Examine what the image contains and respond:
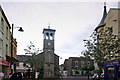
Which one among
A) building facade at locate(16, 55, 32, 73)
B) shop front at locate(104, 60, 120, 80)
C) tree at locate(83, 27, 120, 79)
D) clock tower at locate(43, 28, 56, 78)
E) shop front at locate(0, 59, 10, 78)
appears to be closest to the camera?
tree at locate(83, 27, 120, 79)

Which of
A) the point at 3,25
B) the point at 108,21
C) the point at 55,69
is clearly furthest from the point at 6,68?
the point at 55,69

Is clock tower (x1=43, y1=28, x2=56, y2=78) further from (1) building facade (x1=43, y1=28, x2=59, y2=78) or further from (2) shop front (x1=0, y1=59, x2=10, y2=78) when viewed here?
(2) shop front (x1=0, y1=59, x2=10, y2=78)

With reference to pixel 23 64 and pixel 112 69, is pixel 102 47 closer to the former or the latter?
pixel 112 69

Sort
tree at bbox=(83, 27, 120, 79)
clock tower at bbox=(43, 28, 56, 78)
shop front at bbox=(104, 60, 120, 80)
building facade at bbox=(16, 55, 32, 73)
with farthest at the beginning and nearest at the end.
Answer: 1. clock tower at bbox=(43, 28, 56, 78)
2. building facade at bbox=(16, 55, 32, 73)
3. shop front at bbox=(104, 60, 120, 80)
4. tree at bbox=(83, 27, 120, 79)

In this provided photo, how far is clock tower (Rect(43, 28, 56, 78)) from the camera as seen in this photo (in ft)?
190

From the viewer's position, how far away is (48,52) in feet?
195

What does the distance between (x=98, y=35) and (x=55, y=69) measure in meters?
48.5

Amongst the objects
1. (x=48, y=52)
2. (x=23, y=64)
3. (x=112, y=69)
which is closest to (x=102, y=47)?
(x=112, y=69)

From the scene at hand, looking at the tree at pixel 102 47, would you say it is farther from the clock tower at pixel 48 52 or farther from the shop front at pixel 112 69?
the clock tower at pixel 48 52

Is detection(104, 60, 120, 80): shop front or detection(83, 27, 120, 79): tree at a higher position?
detection(83, 27, 120, 79): tree

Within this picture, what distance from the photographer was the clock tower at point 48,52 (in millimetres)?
57875

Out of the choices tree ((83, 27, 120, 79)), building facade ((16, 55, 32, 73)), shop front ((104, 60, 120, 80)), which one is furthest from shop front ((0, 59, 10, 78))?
shop front ((104, 60, 120, 80))

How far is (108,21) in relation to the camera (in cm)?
2620

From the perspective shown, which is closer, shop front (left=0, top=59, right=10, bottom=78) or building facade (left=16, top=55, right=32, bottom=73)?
shop front (left=0, top=59, right=10, bottom=78)
